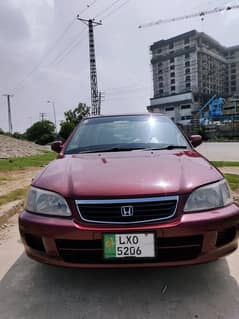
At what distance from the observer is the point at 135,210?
1834mm

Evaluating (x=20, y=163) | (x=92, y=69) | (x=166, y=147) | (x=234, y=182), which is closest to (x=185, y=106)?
(x=92, y=69)

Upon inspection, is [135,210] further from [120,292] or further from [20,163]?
[20,163]

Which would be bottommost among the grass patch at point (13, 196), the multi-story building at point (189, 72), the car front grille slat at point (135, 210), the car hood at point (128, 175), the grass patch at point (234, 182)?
the grass patch at point (13, 196)

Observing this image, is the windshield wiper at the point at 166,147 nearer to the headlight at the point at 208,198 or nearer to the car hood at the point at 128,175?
the car hood at the point at 128,175

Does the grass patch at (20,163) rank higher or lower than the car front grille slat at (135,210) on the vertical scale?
lower

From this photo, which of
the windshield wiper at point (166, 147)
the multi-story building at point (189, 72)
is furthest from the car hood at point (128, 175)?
the multi-story building at point (189, 72)

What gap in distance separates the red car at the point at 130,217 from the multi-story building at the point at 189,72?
74943mm

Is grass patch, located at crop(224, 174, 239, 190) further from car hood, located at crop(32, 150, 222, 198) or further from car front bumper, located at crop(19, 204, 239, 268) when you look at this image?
car front bumper, located at crop(19, 204, 239, 268)

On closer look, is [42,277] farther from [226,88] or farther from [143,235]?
[226,88]

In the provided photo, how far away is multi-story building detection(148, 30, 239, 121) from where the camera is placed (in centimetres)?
7844

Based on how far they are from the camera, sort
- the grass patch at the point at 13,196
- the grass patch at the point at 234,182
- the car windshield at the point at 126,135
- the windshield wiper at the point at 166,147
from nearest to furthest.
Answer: the windshield wiper at the point at 166,147 < the car windshield at the point at 126,135 < the grass patch at the point at 13,196 < the grass patch at the point at 234,182

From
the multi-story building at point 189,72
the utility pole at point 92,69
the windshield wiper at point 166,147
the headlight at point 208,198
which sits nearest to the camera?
the headlight at point 208,198

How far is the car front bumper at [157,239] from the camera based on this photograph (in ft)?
5.90

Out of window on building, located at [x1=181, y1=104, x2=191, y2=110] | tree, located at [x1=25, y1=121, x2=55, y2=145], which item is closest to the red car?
tree, located at [x1=25, y1=121, x2=55, y2=145]
